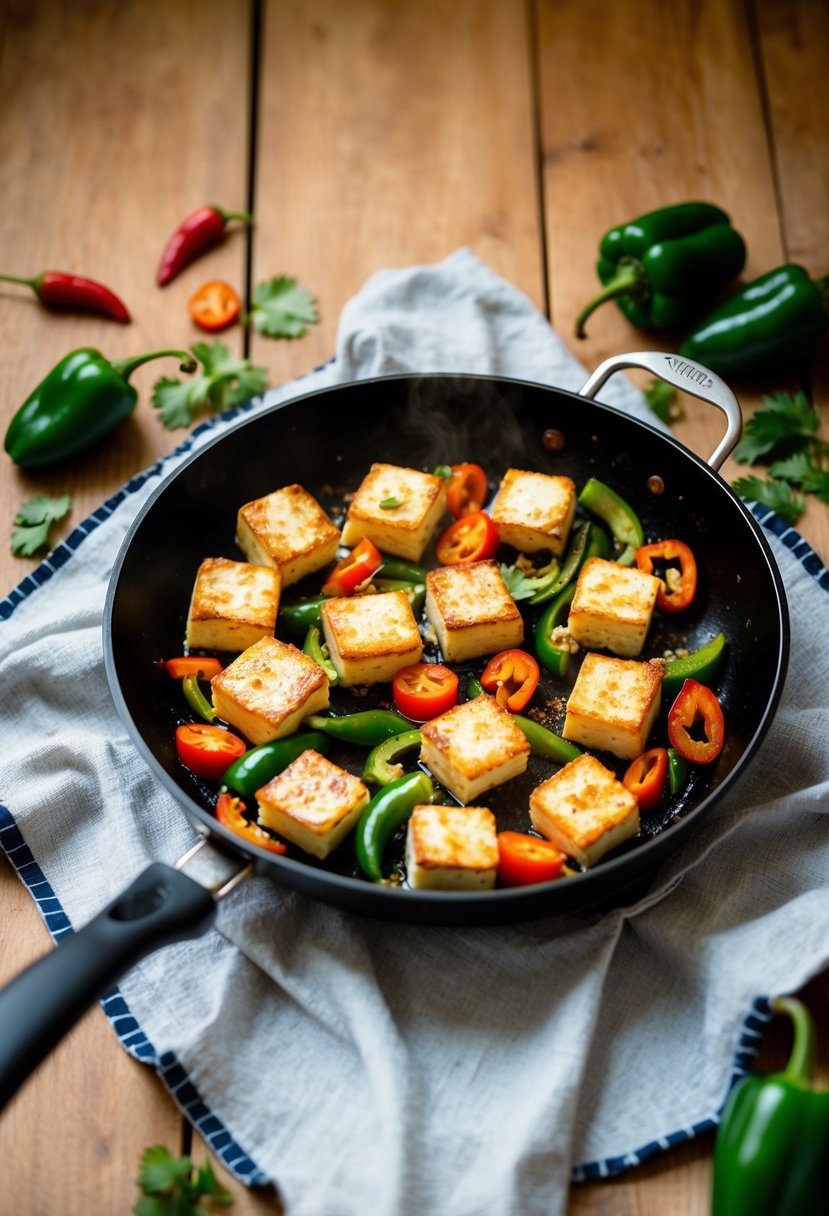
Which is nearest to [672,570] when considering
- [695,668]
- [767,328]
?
[695,668]

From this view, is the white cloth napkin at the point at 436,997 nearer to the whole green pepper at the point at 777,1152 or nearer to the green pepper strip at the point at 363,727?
the whole green pepper at the point at 777,1152

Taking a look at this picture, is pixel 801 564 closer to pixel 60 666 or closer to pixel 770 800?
pixel 770 800

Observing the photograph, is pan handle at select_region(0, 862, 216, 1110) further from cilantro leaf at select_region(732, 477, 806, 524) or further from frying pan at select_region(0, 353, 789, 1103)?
cilantro leaf at select_region(732, 477, 806, 524)

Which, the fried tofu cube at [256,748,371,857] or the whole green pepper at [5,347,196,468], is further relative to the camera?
the whole green pepper at [5,347,196,468]

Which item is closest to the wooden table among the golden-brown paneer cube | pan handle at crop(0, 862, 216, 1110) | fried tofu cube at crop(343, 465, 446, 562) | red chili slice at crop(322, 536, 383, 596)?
the golden-brown paneer cube

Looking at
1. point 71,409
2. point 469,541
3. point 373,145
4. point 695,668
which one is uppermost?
point 373,145

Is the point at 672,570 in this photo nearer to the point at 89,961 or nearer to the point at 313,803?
the point at 313,803
